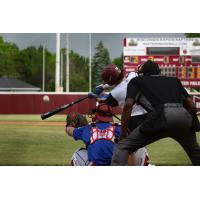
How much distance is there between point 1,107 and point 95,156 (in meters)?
8.75

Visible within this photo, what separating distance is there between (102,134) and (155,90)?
568 mm

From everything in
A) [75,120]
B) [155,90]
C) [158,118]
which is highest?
[155,90]

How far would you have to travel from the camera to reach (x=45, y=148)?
27.8 feet

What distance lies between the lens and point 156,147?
869 cm

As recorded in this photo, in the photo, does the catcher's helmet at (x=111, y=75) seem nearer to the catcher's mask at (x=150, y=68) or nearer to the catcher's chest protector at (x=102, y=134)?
the catcher's mask at (x=150, y=68)

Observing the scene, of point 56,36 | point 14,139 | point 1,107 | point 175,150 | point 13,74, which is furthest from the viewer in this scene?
point 13,74

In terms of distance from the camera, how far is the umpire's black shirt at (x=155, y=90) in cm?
433

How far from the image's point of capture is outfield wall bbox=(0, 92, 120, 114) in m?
12.9

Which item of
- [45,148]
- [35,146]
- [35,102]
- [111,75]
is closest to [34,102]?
[35,102]

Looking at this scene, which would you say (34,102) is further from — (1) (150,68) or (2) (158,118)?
(2) (158,118)

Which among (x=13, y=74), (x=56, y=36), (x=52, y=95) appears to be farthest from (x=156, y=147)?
(x=13, y=74)

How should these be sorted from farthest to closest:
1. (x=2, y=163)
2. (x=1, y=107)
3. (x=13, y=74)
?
(x=13, y=74), (x=1, y=107), (x=2, y=163)

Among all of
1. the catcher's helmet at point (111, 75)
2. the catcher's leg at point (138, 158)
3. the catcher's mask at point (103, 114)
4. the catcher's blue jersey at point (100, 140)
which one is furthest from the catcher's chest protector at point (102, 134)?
the catcher's helmet at point (111, 75)

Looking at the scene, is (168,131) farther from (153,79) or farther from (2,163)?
(2,163)
